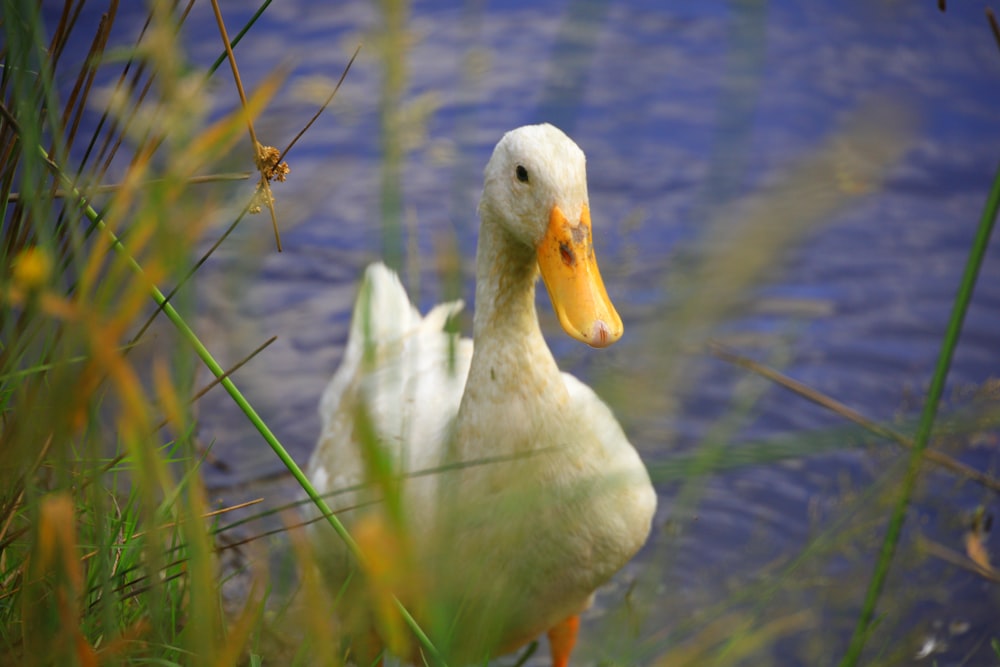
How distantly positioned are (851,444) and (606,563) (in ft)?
4.23

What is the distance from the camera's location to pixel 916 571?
3.11m

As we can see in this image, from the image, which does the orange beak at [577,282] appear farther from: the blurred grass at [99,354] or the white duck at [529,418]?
the blurred grass at [99,354]

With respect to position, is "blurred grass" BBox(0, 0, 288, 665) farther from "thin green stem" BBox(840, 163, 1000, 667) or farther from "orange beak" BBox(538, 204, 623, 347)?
"orange beak" BBox(538, 204, 623, 347)

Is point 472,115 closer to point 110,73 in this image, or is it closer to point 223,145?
point 223,145

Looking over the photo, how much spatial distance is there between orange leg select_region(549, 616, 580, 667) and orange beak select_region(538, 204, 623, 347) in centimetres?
130

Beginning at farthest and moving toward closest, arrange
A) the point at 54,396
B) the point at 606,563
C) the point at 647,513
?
1. the point at 647,513
2. the point at 606,563
3. the point at 54,396

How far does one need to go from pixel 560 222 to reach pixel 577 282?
0.45ft

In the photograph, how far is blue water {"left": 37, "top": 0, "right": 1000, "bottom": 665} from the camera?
3.23 feet

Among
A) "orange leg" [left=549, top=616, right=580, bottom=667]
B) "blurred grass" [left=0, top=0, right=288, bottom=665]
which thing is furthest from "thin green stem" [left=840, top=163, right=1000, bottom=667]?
"orange leg" [left=549, top=616, right=580, bottom=667]

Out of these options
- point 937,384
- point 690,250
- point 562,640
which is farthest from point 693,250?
point 562,640

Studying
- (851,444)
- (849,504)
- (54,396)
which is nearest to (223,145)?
(54,396)

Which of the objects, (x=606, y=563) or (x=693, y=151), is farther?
(x=693, y=151)

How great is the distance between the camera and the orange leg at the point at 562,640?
9.00ft

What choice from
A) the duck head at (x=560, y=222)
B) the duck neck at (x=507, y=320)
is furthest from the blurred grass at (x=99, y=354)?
the duck neck at (x=507, y=320)
